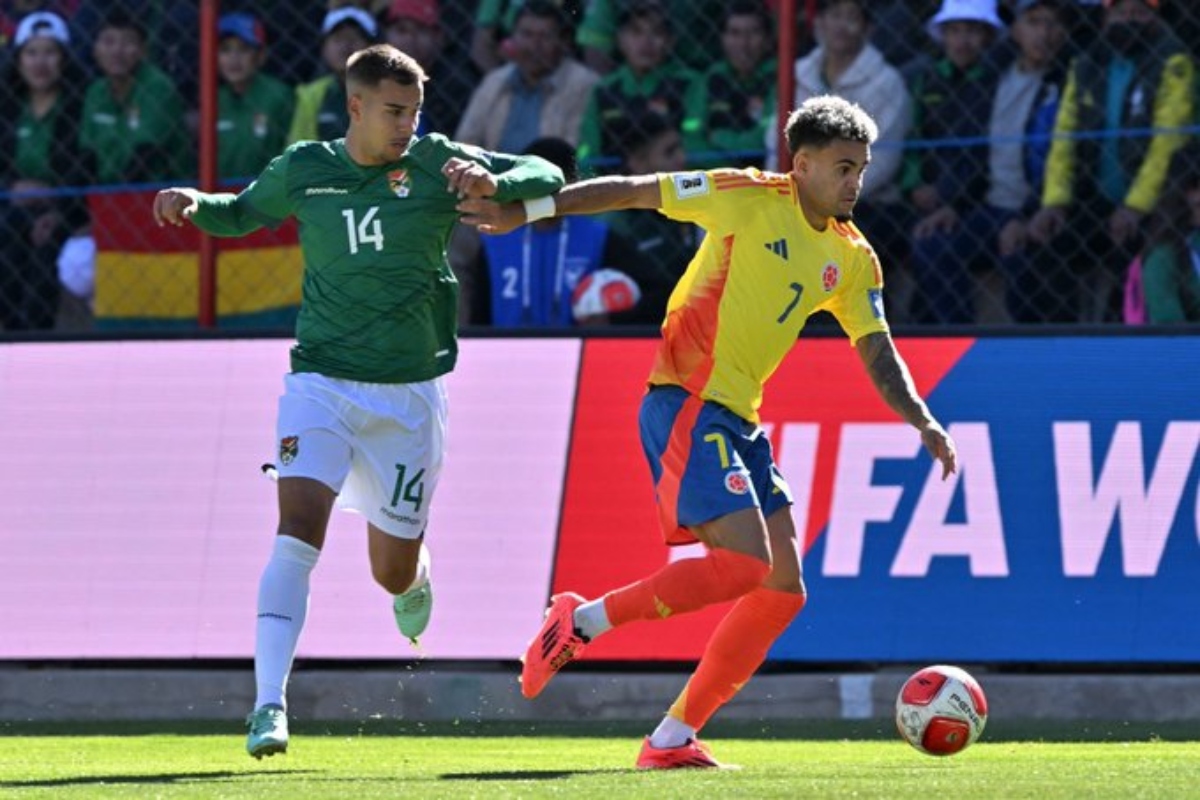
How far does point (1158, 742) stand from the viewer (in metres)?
9.09

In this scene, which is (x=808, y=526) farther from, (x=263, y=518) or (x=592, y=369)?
(x=263, y=518)

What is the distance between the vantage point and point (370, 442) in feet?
27.6

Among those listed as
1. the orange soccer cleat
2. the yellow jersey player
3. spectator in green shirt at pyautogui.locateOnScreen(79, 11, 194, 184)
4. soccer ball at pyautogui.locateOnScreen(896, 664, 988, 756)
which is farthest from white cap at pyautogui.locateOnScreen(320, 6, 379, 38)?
soccer ball at pyautogui.locateOnScreen(896, 664, 988, 756)

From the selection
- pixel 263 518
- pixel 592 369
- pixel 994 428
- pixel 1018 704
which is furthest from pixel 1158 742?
pixel 263 518

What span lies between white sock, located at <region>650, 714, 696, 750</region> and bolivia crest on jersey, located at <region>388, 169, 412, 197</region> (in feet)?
6.66

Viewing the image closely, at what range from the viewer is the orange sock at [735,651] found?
794 cm

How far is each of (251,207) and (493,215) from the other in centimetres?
120

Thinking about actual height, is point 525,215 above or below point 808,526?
above

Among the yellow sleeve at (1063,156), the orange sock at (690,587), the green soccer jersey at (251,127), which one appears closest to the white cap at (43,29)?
the green soccer jersey at (251,127)

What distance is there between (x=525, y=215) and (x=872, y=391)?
134 inches

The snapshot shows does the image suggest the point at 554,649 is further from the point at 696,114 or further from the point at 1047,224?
the point at 696,114

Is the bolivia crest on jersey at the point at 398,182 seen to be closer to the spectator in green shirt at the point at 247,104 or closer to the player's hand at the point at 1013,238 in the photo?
the player's hand at the point at 1013,238

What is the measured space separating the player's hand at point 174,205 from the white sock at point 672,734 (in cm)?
237

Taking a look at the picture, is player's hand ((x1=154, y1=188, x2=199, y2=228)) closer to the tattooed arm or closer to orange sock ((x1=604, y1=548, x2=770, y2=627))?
orange sock ((x1=604, y1=548, x2=770, y2=627))
